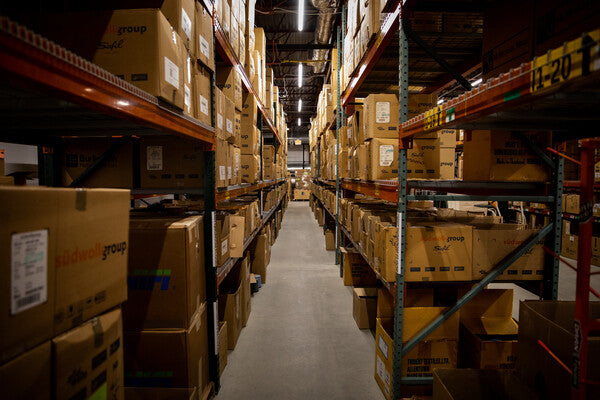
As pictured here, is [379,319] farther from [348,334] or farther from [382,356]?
[348,334]

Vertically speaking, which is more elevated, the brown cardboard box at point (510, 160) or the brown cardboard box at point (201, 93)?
the brown cardboard box at point (201, 93)

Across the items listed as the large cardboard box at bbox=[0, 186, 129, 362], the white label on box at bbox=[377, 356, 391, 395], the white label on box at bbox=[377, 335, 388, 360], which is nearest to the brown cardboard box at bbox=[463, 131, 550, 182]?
the white label on box at bbox=[377, 335, 388, 360]

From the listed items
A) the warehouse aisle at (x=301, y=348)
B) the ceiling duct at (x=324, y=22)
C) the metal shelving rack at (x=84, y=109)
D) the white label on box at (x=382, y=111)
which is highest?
the ceiling duct at (x=324, y=22)

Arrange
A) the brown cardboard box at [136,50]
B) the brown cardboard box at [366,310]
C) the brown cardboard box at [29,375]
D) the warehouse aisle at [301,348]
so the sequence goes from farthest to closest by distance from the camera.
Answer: the brown cardboard box at [366,310] → the warehouse aisle at [301,348] → the brown cardboard box at [136,50] → the brown cardboard box at [29,375]

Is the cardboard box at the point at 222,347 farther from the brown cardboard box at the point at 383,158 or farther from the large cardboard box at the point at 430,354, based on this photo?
the brown cardboard box at the point at 383,158

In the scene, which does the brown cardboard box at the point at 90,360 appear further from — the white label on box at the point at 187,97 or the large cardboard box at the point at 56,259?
the white label on box at the point at 187,97

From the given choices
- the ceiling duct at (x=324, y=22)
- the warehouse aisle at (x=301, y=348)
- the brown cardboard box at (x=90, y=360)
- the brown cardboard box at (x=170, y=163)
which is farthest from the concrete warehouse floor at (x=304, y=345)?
the ceiling duct at (x=324, y=22)

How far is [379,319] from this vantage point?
2.12 m

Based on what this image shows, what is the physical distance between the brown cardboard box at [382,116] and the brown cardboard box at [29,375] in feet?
7.20

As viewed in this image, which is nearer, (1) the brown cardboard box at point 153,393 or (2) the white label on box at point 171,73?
(2) the white label on box at point 171,73

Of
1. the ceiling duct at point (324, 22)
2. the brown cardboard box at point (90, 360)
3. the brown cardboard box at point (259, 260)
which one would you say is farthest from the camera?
the ceiling duct at point (324, 22)

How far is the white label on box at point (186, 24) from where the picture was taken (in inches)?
56.7

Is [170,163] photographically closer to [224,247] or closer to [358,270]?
[224,247]

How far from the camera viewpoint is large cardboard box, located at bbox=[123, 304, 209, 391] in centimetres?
144
